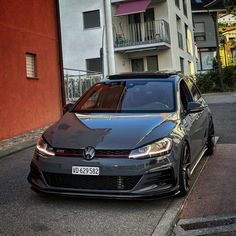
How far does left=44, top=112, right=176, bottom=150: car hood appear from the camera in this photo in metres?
5.64

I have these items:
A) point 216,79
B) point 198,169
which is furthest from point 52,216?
point 216,79

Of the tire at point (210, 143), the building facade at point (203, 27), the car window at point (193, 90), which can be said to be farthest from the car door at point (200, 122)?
the building facade at point (203, 27)

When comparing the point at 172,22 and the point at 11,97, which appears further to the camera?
the point at 172,22

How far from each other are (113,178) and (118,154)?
0.93ft

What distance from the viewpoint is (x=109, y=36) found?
28.8m

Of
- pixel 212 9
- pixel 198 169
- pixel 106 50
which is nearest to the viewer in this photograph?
pixel 198 169

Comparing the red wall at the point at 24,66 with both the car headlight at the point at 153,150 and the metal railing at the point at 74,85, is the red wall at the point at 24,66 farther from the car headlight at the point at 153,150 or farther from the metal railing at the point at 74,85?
the car headlight at the point at 153,150

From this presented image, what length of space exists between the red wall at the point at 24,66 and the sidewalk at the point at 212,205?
6.48 metres

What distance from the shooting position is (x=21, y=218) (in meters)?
5.41

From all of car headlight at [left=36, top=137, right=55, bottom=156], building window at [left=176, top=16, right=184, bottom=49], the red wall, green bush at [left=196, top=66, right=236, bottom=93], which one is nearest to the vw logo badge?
car headlight at [left=36, top=137, right=55, bottom=156]

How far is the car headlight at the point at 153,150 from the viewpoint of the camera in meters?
5.51

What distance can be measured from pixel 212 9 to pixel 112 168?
4155cm

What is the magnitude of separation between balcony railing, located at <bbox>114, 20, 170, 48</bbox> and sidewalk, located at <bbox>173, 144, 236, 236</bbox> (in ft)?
70.3

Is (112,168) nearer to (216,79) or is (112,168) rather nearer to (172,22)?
(172,22)
